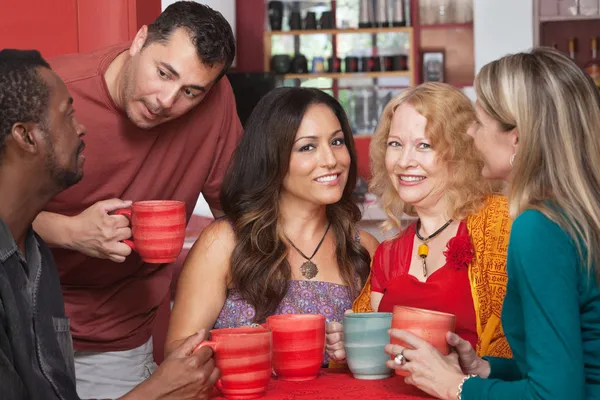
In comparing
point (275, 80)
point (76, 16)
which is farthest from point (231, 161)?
point (275, 80)

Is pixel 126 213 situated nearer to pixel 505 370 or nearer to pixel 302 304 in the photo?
pixel 302 304

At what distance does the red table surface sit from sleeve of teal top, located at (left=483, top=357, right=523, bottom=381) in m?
0.18

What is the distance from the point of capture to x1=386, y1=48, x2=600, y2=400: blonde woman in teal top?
4.52ft

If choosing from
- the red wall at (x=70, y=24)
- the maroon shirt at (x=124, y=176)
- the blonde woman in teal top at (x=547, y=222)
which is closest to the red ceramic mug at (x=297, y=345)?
the blonde woman in teal top at (x=547, y=222)

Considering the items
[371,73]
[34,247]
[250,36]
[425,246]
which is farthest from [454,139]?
[250,36]

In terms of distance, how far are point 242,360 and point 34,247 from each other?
0.44 meters

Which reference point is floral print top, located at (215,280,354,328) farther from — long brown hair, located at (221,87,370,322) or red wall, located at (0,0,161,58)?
red wall, located at (0,0,161,58)

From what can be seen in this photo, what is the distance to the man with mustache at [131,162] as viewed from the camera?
2.27 m

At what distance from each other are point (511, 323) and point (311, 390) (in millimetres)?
411

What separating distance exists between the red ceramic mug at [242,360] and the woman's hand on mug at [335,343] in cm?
36

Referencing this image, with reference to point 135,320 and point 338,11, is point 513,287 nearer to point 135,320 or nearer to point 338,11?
point 135,320

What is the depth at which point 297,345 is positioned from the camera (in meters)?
1.75

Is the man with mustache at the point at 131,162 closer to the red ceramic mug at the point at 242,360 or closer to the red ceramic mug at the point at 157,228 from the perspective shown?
the red ceramic mug at the point at 157,228

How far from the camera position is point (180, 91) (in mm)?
2287
